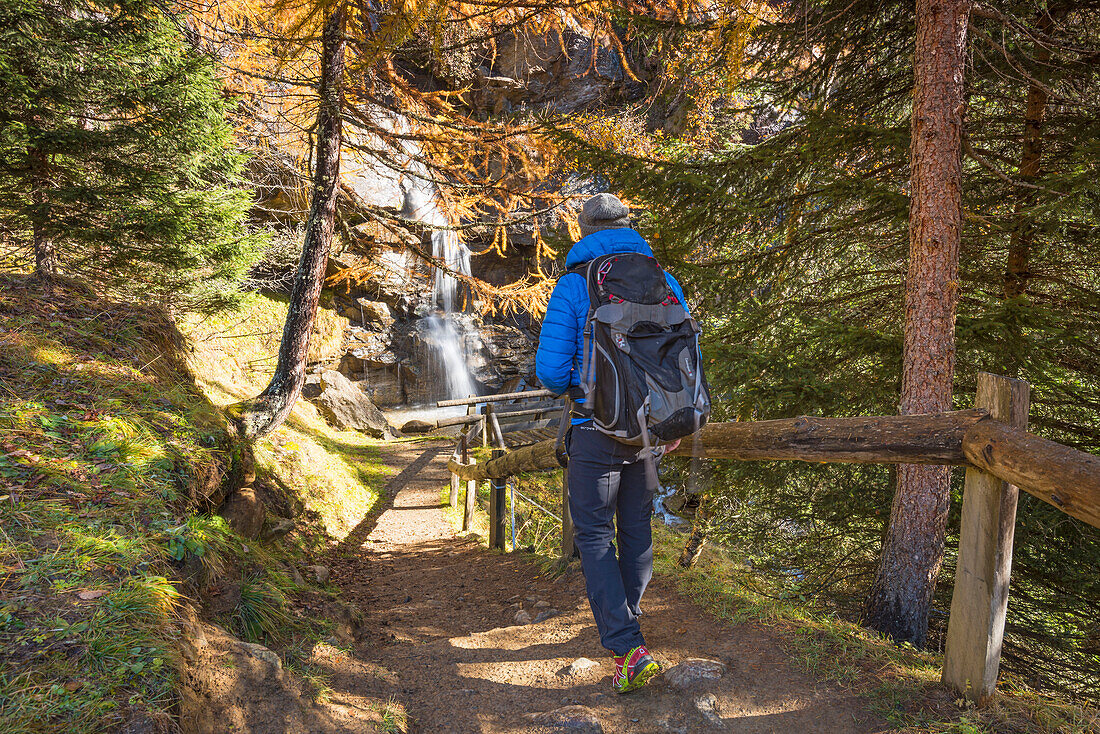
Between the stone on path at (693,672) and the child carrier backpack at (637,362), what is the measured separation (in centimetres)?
107

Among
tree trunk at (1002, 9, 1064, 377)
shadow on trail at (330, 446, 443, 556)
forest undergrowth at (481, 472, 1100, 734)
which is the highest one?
tree trunk at (1002, 9, 1064, 377)

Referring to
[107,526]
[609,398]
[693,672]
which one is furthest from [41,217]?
[693,672]

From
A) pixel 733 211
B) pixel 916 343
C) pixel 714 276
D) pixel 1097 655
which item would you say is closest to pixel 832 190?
pixel 733 211

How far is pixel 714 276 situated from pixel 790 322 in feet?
3.25

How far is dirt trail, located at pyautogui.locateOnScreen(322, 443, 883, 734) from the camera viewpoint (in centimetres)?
247

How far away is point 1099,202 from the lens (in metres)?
3.67

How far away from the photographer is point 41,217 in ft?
15.0

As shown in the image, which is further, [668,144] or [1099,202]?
[668,144]

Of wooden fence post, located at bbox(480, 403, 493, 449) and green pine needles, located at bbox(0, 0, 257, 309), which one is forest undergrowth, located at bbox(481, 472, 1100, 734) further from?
wooden fence post, located at bbox(480, 403, 493, 449)

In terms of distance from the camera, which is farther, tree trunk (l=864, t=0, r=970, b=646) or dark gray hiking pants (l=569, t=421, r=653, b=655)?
tree trunk (l=864, t=0, r=970, b=646)

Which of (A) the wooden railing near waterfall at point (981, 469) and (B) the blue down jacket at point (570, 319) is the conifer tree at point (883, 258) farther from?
(B) the blue down jacket at point (570, 319)

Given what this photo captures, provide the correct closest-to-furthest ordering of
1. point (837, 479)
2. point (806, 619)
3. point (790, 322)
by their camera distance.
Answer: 1. point (806, 619)
2. point (837, 479)
3. point (790, 322)

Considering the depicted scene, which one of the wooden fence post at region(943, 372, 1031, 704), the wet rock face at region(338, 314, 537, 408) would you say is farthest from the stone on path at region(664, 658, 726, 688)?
the wet rock face at region(338, 314, 537, 408)

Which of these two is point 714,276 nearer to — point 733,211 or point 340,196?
point 733,211
